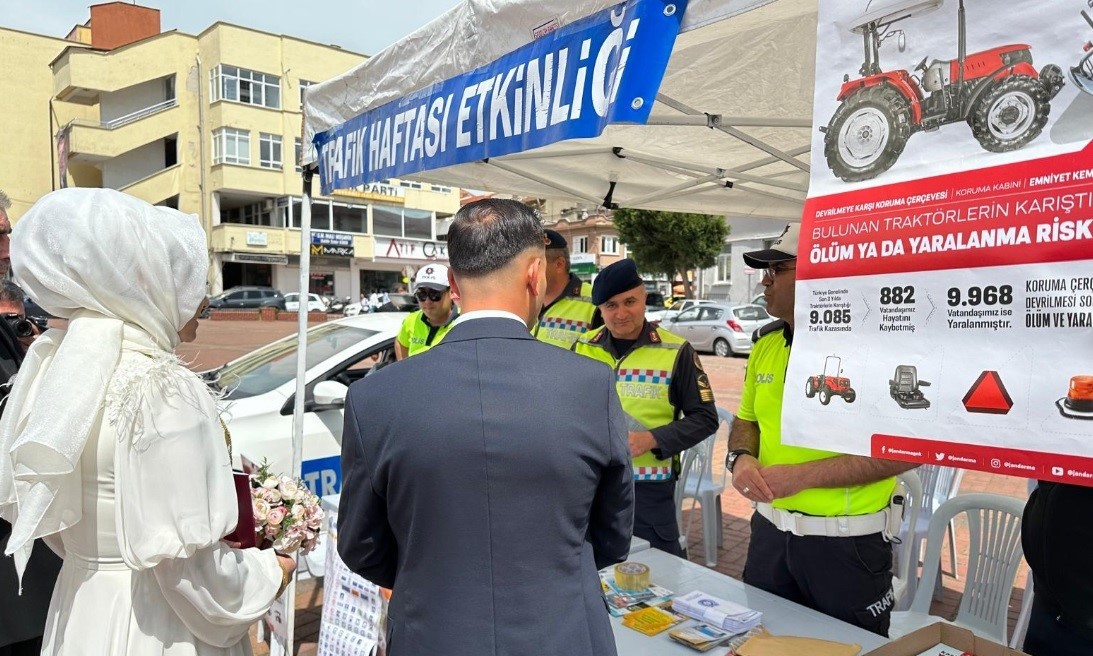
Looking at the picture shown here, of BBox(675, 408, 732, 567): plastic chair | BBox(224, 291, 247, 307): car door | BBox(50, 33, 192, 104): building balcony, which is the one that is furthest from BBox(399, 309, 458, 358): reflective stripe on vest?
BBox(50, 33, 192, 104): building balcony

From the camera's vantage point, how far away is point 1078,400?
1062mm

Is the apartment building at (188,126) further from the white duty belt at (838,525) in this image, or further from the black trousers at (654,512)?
the white duty belt at (838,525)

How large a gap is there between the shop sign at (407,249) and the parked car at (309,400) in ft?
112

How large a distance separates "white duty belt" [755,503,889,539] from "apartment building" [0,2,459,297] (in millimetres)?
31559

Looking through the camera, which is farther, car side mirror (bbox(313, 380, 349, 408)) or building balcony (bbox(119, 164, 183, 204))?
building balcony (bbox(119, 164, 183, 204))

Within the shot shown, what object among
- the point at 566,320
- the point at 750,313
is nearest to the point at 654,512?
the point at 566,320

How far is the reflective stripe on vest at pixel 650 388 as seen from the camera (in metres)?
2.98

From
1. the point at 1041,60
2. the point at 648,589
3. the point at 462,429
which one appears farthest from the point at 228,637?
the point at 1041,60

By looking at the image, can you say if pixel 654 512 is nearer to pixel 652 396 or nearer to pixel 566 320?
pixel 652 396

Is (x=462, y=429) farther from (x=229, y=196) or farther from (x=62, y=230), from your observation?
(x=229, y=196)

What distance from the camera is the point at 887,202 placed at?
1295 mm

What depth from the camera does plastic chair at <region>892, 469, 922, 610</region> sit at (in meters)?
3.31

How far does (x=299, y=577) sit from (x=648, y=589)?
93.6 inches

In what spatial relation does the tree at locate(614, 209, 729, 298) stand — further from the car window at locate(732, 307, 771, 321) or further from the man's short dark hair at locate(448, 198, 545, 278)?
the man's short dark hair at locate(448, 198, 545, 278)
